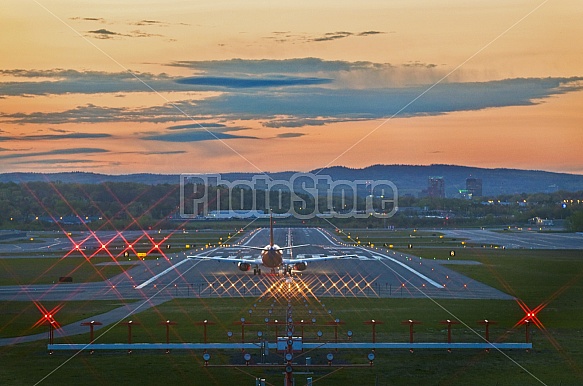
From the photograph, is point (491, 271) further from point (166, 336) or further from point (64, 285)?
point (166, 336)

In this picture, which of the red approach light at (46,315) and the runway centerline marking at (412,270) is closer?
the red approach light at (46,315)

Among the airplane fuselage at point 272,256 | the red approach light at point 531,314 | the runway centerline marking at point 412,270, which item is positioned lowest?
the runway centerline marking at point 412,270

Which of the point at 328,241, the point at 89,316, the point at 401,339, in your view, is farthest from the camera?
the point at 328,241

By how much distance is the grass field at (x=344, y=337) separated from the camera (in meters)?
44.6

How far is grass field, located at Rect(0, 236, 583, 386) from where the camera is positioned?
44562mm

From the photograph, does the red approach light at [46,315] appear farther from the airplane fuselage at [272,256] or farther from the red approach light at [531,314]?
the red approach light at [531,314]

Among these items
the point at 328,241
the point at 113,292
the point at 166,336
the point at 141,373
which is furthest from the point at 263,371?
the point at 328,241


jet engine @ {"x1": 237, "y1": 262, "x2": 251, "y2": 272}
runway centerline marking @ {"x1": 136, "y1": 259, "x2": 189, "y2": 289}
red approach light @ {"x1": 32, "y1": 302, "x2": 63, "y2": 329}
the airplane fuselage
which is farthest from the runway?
red approach light @ {"x1": 32, "y1": 302, "x2": 63, "y2": 329}

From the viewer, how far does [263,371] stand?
4584 cm

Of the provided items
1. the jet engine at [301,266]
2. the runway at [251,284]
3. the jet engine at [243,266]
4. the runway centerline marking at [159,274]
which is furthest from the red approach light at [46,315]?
the jet engine at [301,266]

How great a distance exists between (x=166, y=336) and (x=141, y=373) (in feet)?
32.4

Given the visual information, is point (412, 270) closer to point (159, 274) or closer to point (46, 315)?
point (159, 274)

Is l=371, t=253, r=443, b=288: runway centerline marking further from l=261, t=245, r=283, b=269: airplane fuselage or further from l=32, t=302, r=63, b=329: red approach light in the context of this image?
l=32, t=302, r=63, b=329: red approach light

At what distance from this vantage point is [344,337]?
5559cm
